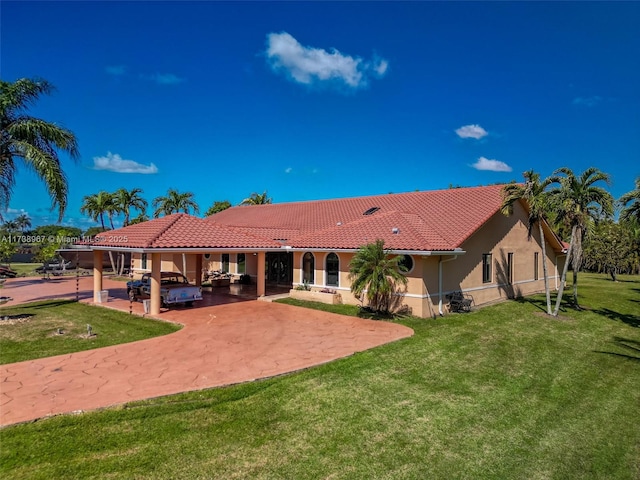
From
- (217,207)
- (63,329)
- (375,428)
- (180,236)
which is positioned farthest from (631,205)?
(217,207)

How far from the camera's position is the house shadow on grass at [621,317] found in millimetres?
16698

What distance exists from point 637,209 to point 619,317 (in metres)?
5.28

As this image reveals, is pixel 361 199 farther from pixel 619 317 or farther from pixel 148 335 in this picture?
pixel 148 335

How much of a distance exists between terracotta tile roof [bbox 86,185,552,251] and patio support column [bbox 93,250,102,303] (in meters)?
0.82

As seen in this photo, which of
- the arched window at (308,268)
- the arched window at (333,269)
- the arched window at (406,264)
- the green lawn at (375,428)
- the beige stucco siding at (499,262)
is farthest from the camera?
the arched window at (308,268)

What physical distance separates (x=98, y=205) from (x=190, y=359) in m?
30.8

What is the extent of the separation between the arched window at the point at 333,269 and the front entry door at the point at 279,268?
587 cm

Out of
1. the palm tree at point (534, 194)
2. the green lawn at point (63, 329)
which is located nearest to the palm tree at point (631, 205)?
the palm tree at point (534, 194)

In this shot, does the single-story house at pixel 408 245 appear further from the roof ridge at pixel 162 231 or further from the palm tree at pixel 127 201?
the palm tree at pixel 127 201

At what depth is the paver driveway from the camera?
746cm

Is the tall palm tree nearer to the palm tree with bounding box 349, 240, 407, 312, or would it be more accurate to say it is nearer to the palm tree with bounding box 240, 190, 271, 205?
the palm tree with bounding box 240, 190, 271, 205

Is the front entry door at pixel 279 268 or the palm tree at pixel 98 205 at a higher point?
the palm tree at pixel 98 205

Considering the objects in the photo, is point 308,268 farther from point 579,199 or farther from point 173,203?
point 173,203

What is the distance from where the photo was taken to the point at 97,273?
Result: 18953mm
